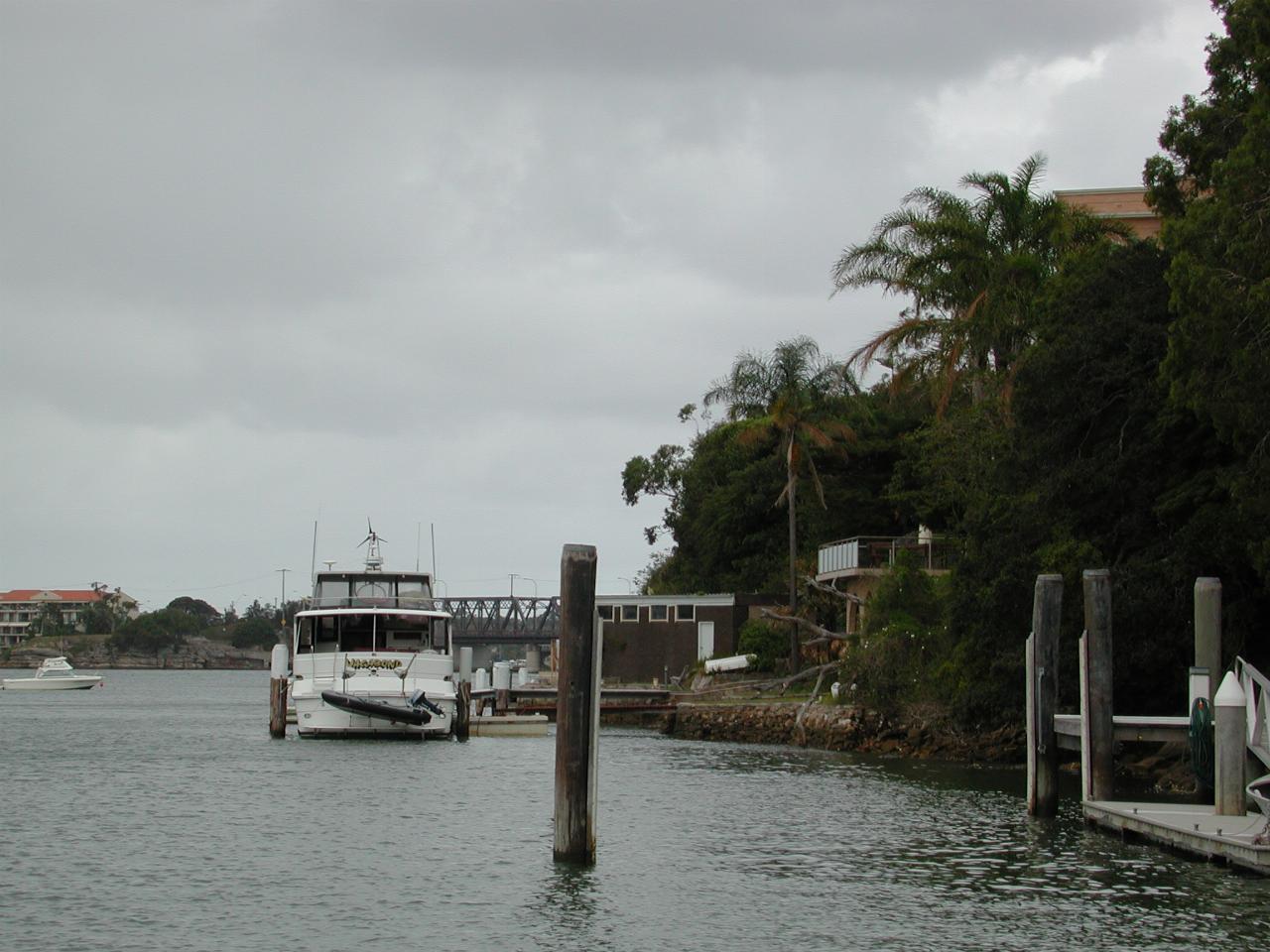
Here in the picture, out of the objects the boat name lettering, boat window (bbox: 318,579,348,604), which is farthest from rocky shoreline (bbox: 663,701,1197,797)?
boat window (bbox: 318,579,348,604)

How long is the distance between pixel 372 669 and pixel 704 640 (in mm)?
30913

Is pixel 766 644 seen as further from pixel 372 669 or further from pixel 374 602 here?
pixel 372 669

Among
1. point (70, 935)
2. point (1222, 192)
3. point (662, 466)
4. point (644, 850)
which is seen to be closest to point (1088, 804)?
point (644, 850)

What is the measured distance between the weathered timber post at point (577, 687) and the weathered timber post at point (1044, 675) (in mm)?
8373

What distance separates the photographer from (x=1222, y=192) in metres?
26.5

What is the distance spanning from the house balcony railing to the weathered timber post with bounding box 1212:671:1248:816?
29.6 m

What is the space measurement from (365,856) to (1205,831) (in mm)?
10936

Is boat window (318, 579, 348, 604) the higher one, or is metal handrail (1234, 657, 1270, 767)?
boat window (318, 579, 348, 604)

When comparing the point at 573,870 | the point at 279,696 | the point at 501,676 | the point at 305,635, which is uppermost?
the point at 305,635

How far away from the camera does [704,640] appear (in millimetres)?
71625

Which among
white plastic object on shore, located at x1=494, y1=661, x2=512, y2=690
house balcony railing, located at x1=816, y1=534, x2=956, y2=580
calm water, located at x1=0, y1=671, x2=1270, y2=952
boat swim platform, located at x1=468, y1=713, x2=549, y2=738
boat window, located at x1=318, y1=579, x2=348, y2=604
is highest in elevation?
house balcony railing, located at x1=816, y1=534, x2=956, y2=580

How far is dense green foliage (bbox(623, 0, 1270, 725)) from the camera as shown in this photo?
26875 millimetres

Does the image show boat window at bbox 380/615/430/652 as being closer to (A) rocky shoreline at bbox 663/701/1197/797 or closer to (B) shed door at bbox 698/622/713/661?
(A) rocky shoreline at bbox 663/701/1197/797

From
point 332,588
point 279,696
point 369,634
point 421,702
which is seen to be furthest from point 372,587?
point 421,702
